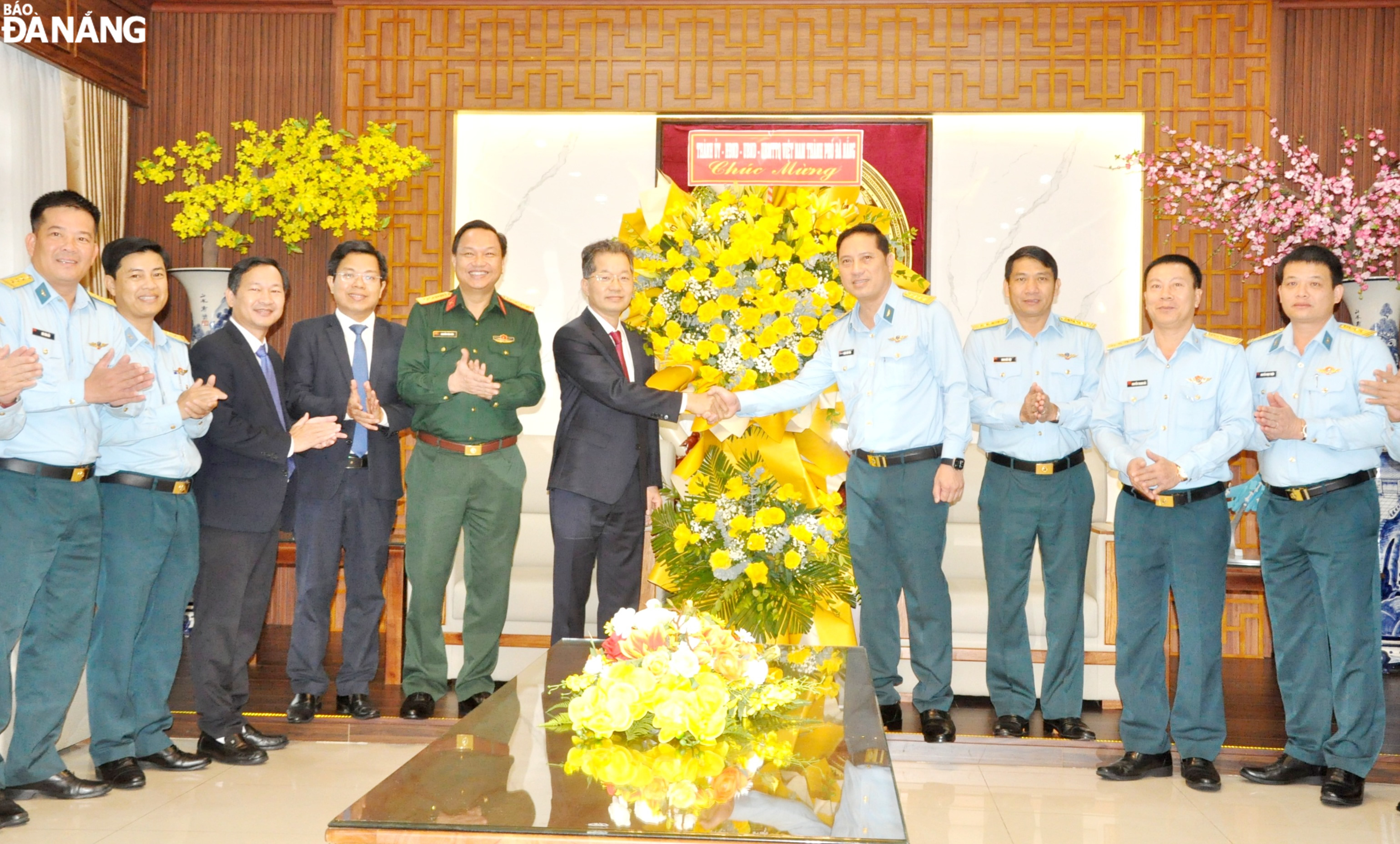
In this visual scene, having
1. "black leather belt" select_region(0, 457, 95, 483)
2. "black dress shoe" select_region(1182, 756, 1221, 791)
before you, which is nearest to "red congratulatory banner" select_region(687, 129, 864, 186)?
"black dress shoe" select_region(1182, 756, 1221, 791)

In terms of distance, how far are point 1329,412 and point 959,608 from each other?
1.50 metres

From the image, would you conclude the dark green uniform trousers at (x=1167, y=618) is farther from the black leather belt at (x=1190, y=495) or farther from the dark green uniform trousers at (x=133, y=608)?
the dark green uniform trousers at (x=133, y=608)

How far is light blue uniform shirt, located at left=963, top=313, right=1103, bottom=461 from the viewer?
3.77 metres

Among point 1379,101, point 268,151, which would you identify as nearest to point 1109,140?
point 1379,101

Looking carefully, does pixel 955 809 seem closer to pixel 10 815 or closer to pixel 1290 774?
pixel 1290 774

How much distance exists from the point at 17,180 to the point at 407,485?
2792 millimetres

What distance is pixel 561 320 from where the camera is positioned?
6.09m

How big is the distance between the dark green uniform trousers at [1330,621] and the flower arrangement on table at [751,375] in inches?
54.7

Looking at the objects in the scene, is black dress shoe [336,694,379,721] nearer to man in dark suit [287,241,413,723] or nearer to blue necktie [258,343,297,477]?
man in dark suit [287,241,413,723]

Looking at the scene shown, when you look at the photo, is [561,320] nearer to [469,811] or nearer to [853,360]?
[853,360]

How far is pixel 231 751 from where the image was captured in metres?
3.63

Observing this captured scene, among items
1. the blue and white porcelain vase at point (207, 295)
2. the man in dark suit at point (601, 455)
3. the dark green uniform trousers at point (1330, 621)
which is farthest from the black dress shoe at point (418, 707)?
the dark green uniform trousers at point (1330, 621)

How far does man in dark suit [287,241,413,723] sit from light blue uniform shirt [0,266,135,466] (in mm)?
813

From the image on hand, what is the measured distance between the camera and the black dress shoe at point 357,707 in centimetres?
392
